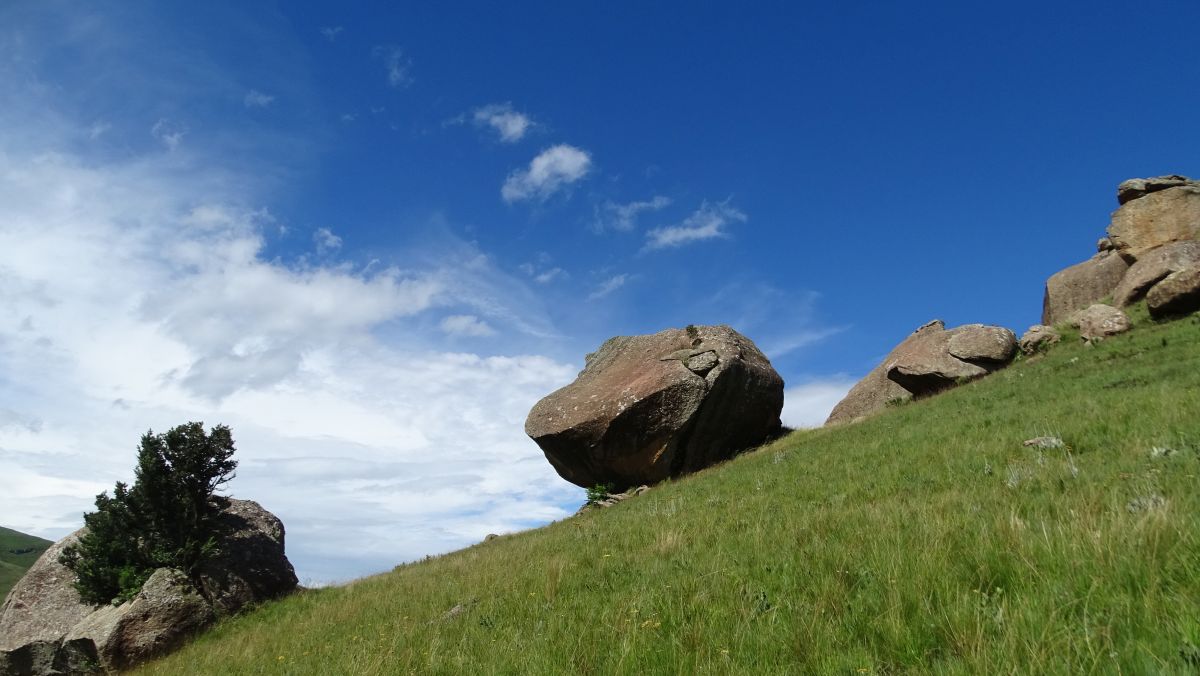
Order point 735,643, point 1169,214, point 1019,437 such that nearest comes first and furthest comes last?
point 735,643 → point 1019,437 → point 1169,214

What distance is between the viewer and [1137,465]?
25.0ft

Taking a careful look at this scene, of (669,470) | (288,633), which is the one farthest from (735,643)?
(669,470)

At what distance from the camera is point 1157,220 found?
35.7 m

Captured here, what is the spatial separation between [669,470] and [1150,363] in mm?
17641

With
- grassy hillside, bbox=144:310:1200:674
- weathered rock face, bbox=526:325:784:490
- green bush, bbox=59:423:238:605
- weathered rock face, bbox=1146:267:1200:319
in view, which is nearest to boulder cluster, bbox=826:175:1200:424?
weathered rock face, bbox=1146:267:1200:319

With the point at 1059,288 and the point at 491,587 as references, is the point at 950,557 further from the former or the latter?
the point at 1059,288

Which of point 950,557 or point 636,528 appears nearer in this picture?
point 950,557

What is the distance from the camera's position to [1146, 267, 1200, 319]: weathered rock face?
26.8 m

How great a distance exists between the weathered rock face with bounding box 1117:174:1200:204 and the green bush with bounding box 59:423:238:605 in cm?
5065

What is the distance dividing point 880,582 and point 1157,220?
43.7 meters

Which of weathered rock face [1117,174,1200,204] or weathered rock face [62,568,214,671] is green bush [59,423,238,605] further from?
weathered rock face [1117,174,1200,204]

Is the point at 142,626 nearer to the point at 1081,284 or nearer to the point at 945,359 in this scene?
the point at 945,359

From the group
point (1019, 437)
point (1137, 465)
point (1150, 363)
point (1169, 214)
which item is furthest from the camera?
point (1169, 214)

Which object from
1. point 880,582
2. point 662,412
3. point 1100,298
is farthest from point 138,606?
point 1100,298
